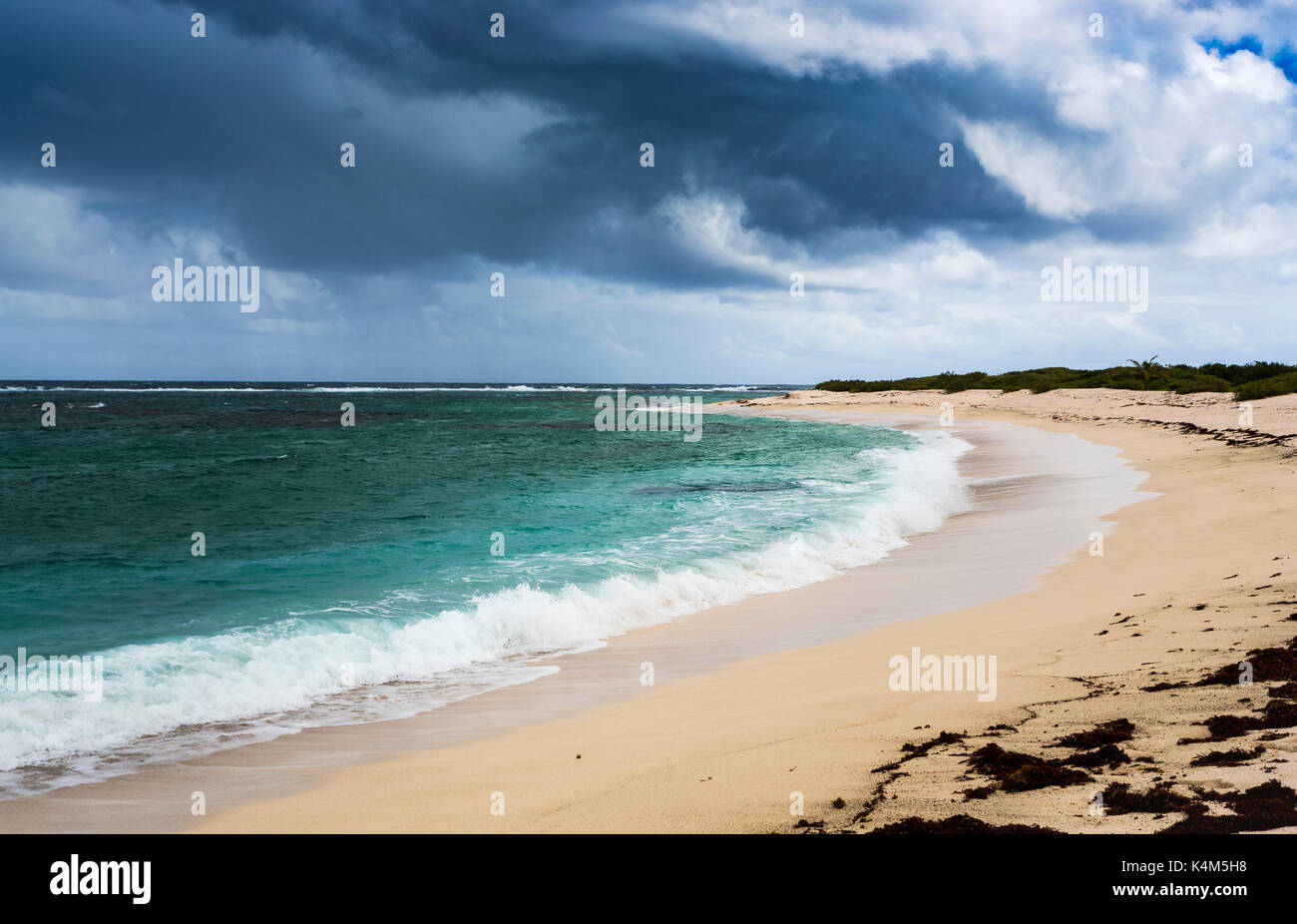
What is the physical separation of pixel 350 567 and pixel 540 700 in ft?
24.4

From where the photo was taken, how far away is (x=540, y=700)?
25.6ft

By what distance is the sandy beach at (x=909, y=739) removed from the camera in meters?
4.27

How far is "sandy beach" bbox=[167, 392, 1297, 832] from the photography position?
4.27 meters

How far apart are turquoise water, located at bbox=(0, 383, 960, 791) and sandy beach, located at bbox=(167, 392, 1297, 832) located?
240cm

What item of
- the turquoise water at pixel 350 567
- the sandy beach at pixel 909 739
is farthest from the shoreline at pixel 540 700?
the turquoise water at pixel 350 567

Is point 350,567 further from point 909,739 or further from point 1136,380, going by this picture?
point 1136,380

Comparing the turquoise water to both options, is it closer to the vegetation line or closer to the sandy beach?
the sandy beach
